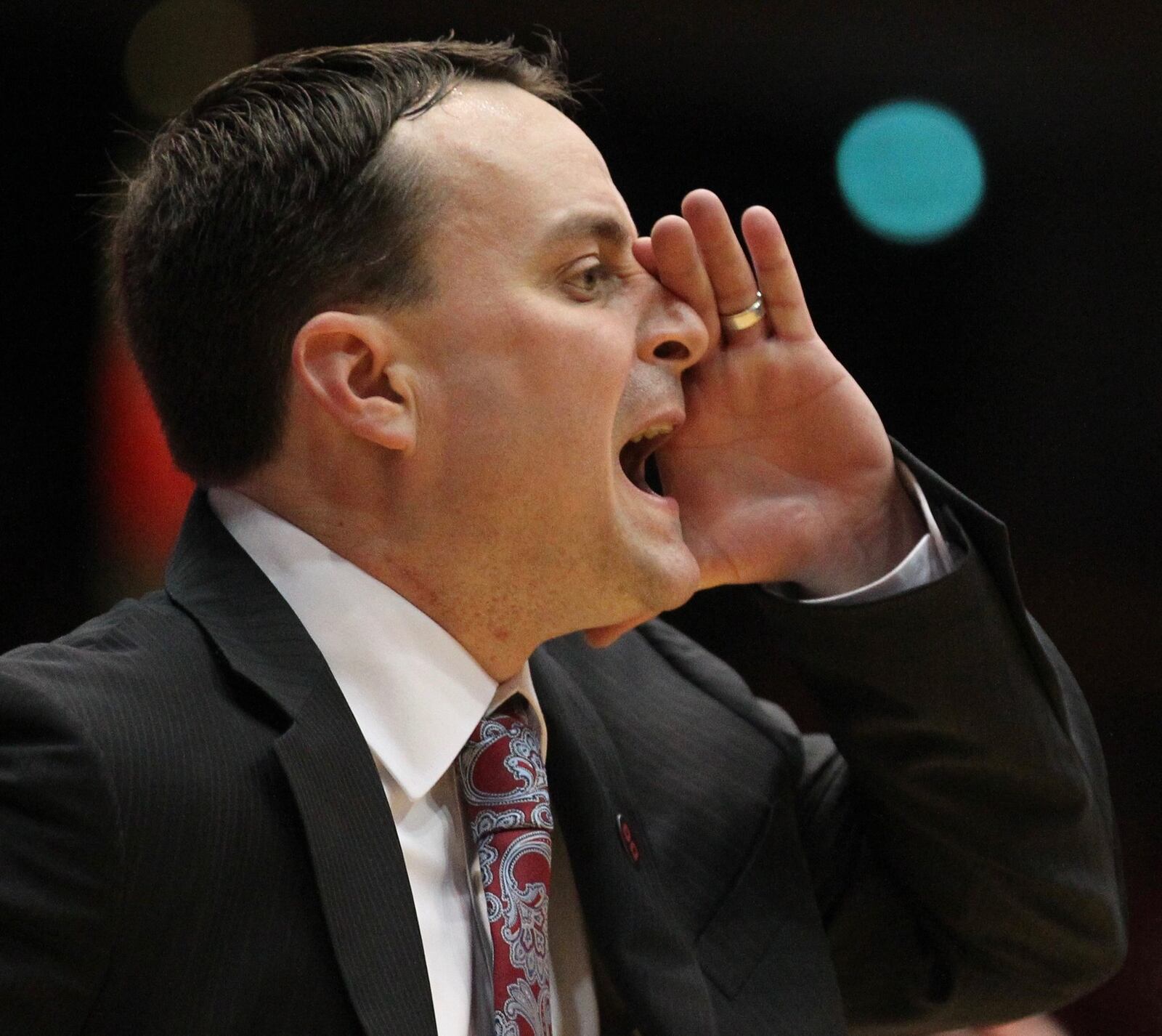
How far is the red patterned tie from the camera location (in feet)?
3.69

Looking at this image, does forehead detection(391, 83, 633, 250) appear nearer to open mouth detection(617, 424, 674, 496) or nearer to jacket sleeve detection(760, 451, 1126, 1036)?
open mouth detection(617, 424, 674, 496)

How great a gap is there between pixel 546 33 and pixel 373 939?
1343mm

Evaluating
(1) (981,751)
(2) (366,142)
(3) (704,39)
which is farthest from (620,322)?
(3) (704,39)

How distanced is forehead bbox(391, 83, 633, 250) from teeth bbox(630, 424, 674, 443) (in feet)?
0.60

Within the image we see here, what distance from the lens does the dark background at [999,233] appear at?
6.70 ft

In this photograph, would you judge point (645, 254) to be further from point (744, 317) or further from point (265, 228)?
point (265, 228)

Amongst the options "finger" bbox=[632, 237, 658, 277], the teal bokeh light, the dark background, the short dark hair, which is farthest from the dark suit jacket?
the teal bokeh light

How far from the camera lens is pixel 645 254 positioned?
1.36m

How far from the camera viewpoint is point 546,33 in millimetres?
1987

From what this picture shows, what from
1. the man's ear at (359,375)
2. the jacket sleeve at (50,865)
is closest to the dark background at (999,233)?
the man's ear at (359,375)

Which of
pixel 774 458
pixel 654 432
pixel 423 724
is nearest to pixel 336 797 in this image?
pixel 423 724

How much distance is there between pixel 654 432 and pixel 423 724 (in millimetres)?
377

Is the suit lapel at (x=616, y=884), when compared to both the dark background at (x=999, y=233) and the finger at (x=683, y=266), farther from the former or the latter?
the dark background at (x=999, y=233)

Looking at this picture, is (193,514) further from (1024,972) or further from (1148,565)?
(1148,565)
